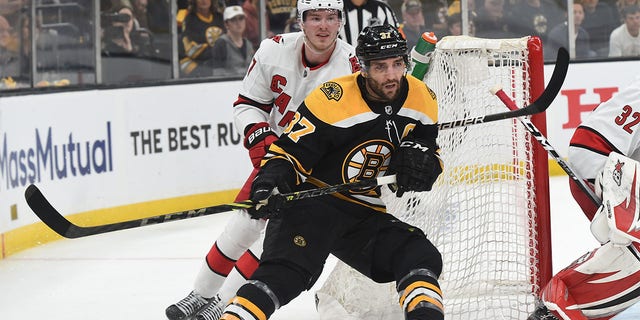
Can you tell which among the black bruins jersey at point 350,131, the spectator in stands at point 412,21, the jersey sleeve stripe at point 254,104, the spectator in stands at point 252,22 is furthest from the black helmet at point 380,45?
the spectator in stands at point 412,21

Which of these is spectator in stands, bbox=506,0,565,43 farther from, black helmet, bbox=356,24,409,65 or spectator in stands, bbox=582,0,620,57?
black helmet, bbox=356,24,409,65

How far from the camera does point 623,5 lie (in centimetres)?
780

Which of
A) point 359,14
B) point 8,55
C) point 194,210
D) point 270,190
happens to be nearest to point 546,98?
point 270,190

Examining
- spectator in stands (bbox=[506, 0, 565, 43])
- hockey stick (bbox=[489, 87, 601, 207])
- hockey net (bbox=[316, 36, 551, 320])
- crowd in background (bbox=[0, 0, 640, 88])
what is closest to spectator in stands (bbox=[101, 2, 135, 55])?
crowd in background (bbox=[0, 0, 640, 88])

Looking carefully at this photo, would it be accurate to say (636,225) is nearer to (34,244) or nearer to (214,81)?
(34,244)

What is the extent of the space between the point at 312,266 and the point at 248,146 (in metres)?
0.82

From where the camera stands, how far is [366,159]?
9.56 feet

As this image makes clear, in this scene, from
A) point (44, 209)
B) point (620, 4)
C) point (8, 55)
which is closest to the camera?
point (44, 209)

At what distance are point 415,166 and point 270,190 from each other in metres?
0.36

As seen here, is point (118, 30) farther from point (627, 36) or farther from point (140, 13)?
point (627, 36)

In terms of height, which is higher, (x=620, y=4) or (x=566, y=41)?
(x=620, y=4)

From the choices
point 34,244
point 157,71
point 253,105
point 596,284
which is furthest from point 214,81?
point 596,284

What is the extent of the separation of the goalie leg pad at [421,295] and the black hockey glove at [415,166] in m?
0.24

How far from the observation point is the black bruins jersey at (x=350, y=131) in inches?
112
